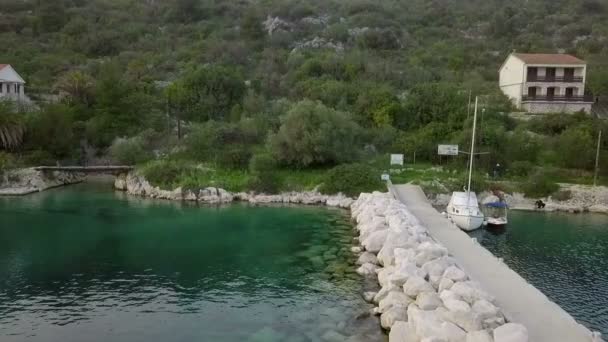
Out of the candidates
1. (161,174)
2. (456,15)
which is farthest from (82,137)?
(456,15)

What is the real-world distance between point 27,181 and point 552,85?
4965 centimetres

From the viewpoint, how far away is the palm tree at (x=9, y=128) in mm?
44594

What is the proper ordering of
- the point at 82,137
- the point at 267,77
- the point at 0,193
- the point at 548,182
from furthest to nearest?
the point at 267,77, the point at 82,137, the point at 0,193, the point at 548,182

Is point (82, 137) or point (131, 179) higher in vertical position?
point (82, 137)

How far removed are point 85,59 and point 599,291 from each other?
75242 mm

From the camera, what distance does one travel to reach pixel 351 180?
38188 mm

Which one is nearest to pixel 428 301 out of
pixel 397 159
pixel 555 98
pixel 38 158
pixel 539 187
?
pixel 539 187

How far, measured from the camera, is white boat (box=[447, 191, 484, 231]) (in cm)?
2906

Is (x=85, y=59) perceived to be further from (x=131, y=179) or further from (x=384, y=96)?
(x=384, y=96)

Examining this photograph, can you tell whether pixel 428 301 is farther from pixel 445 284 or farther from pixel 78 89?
pixel 78 89

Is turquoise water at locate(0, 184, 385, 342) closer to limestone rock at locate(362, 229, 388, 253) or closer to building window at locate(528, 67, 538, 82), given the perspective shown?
limestone rock at locate(362, 229, 388, 253)

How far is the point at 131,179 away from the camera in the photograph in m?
43.1

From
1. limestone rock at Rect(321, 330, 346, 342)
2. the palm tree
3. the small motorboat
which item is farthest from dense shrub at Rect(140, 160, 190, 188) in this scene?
limestone rock at Rect(321, 330, 346, 342)

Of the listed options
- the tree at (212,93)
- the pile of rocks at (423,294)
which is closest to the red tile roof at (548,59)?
the tree at (212,93)
